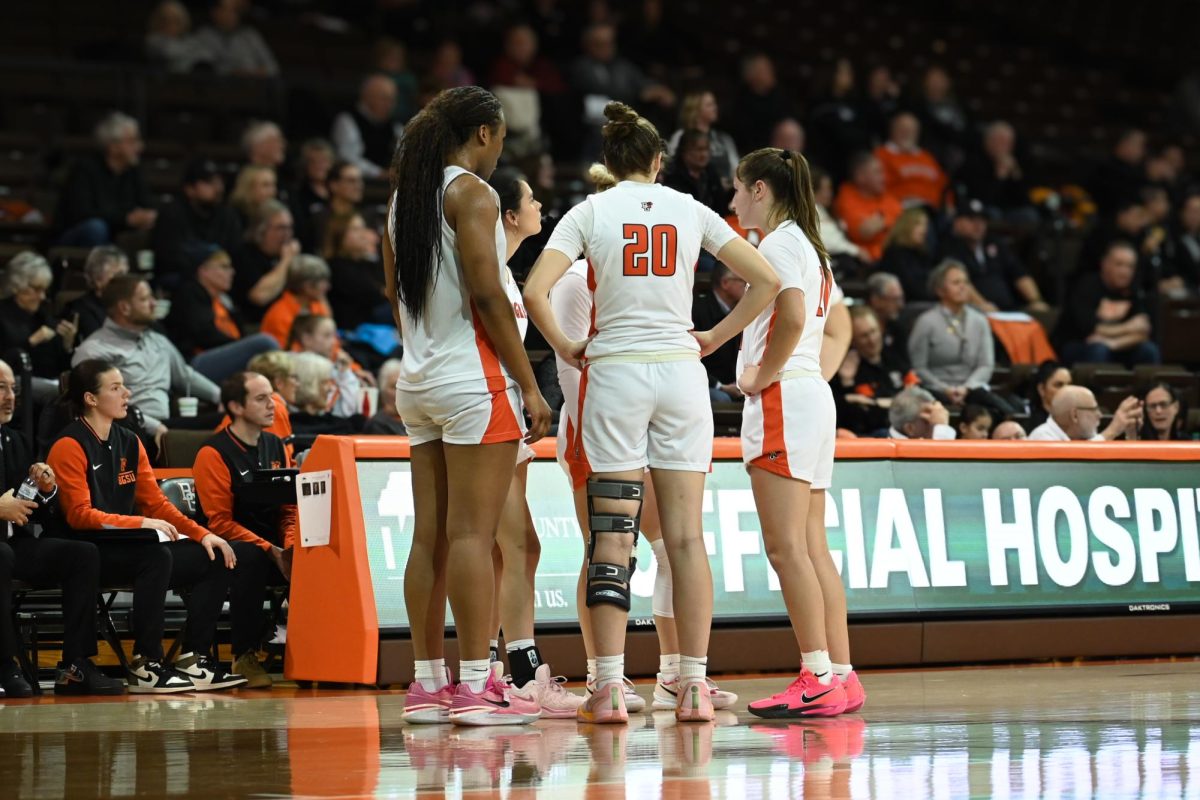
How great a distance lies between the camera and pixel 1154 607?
877cm

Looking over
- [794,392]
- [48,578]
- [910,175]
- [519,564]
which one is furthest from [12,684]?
[910,175]

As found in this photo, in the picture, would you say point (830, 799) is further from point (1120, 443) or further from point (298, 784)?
point (1120, 443)

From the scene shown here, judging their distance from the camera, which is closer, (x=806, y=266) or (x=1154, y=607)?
(x=806, y=266)

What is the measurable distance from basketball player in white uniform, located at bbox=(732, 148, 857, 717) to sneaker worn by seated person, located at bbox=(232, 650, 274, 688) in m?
2.59

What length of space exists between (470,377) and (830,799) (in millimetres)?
2055

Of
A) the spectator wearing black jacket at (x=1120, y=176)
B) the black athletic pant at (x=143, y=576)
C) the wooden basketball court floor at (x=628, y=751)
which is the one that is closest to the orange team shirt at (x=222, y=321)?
the black athletic pant at (x=143, y=576)

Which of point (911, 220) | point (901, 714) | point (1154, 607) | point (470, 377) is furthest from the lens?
point (911, 220)

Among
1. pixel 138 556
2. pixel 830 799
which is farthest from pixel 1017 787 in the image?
pixel 138 556

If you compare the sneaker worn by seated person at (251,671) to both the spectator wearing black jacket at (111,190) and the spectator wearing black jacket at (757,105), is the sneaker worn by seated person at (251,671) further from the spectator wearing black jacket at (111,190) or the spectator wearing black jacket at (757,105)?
the spectator wearing black jacket at (757,105)

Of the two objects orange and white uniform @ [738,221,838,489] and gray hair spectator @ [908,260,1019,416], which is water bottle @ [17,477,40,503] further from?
gray hair spectator @ [908,260,1019,416]

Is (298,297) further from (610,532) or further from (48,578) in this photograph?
(610,532)

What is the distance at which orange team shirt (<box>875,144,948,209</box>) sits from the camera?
15719 millimetres

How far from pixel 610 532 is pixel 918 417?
4.55 meters

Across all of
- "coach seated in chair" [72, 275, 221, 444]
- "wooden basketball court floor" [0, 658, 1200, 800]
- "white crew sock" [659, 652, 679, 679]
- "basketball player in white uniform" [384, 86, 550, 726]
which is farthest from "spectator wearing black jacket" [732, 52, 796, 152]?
"basketball player in white uniform" [384, 86, 550, 726]
